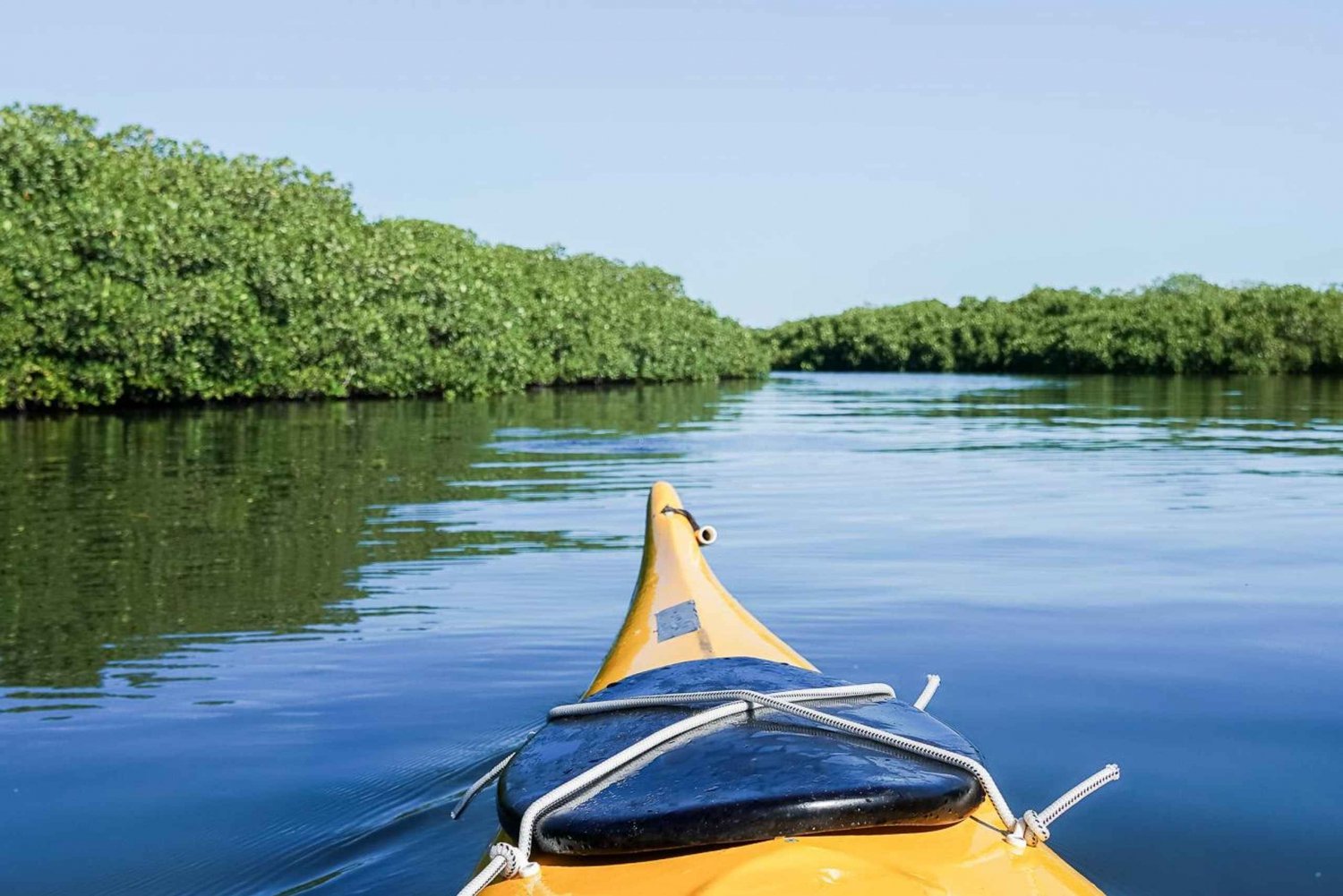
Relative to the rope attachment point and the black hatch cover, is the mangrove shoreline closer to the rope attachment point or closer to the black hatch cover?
the rope attachment point

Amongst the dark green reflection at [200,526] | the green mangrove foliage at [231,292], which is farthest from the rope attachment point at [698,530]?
the green mangrove foliage at [231,292]

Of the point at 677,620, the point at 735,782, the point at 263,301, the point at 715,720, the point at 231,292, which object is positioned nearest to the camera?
the point at 735,782

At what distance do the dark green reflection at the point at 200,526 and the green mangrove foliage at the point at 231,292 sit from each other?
3.74 meters

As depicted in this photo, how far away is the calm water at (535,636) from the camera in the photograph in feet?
13.7

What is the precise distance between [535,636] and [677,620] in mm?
2324

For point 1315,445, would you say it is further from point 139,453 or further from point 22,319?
point 22,319

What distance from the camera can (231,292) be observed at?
1226 inches

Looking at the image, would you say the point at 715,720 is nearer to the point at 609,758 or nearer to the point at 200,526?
the point at 609,758

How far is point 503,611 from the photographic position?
7484 mm

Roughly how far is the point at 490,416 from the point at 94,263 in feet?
28.7

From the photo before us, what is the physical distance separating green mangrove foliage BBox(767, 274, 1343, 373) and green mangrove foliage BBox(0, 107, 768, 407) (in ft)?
119

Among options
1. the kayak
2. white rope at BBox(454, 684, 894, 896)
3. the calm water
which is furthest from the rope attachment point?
the kayak

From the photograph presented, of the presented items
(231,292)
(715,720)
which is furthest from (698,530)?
(231,292)

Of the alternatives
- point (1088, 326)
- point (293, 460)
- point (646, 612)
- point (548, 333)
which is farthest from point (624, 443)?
point (1088, 326)
